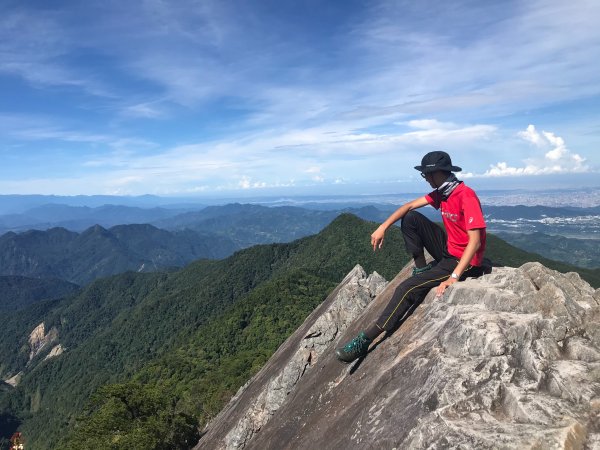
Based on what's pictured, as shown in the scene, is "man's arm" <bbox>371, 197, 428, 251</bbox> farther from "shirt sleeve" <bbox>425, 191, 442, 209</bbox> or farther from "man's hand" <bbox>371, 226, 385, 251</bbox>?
"shirt sleeve" <bbox>425, 191, 442, 209</bbox>

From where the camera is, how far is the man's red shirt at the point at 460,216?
32.2 ft

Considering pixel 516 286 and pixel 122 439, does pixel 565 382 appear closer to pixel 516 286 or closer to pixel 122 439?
pixel 516 286

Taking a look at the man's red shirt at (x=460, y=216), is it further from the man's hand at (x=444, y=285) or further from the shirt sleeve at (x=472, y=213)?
the man's hand at (x=444, y=285)

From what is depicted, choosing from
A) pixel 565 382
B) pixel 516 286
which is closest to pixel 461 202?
pixel 516 286

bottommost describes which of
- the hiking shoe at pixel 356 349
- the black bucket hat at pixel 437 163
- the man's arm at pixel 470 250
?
the hiking shoe at pixel 356 349

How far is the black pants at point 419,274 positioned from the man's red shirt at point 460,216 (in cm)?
39

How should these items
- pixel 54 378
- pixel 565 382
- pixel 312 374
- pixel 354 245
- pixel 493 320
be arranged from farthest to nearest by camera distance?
pixel 54 378 < pixel 354 245 < pixel 312 374 < pixel 493 320 < pixel 565 382

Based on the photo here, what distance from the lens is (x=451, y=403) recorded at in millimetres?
7426

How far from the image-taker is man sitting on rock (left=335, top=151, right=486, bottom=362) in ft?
32.6

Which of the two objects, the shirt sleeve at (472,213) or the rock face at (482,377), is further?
the shirt sleeve at (472,213)

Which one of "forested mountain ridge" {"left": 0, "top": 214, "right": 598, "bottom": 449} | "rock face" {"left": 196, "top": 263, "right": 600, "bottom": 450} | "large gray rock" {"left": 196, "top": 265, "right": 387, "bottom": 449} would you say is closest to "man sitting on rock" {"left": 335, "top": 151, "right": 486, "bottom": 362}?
"rock face" {"left": 196, "top": 263, "right": 600, "bottom": 450}

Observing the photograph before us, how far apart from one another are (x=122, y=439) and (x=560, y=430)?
2638 centimetres

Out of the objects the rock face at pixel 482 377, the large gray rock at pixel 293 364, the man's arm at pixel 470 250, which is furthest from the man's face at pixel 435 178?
the large gray rock at pixel 293 364

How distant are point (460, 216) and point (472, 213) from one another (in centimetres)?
66
